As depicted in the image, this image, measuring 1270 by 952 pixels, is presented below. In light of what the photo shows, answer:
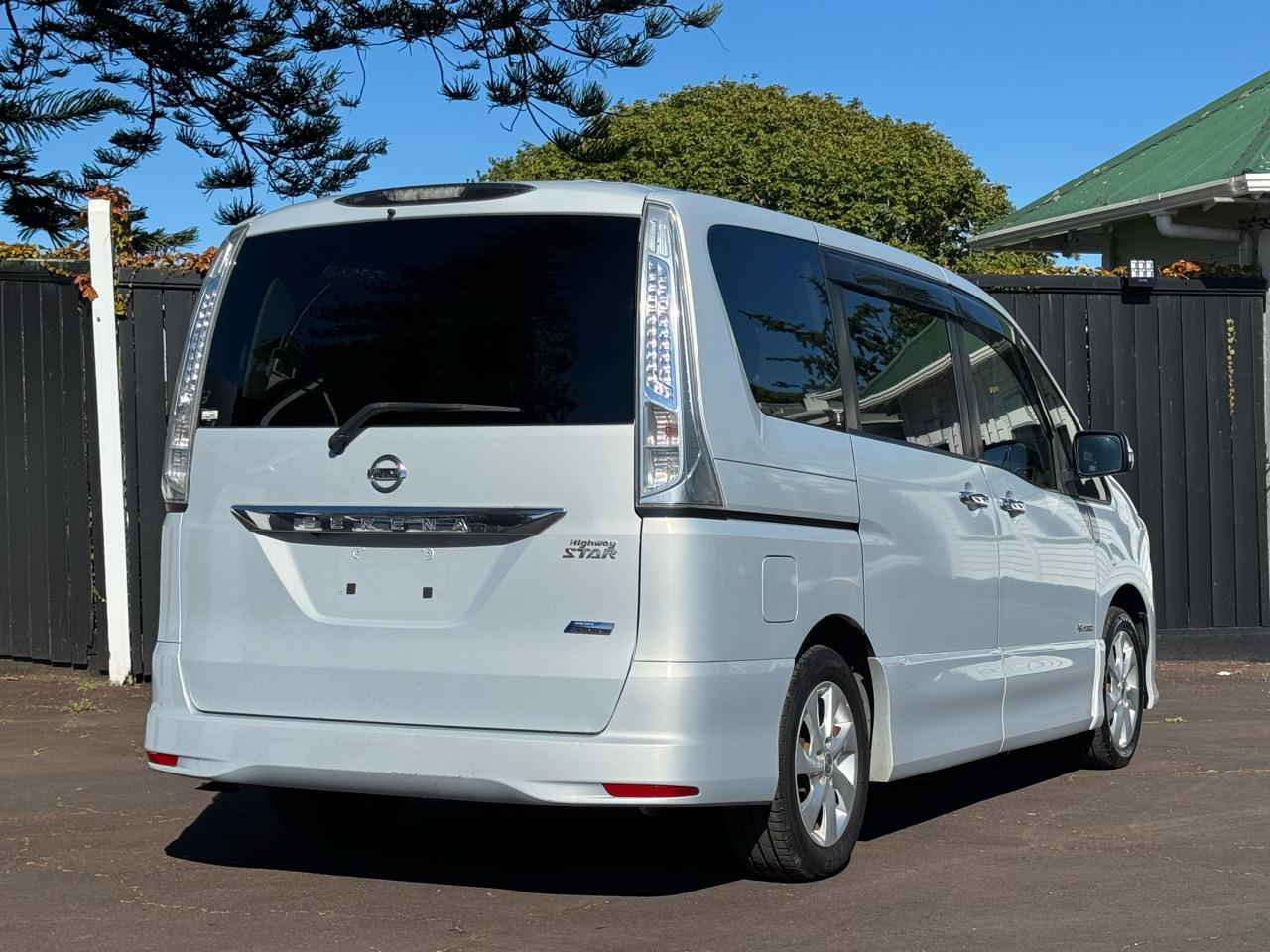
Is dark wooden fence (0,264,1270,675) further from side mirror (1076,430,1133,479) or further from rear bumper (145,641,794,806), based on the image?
rear bumper (145,641,794,806)

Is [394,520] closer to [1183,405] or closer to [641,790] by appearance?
[641,790]

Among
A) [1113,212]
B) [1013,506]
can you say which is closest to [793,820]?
[1013,506]

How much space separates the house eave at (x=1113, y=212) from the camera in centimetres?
1258

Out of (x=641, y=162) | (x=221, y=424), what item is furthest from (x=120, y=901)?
(x=641, y=162)

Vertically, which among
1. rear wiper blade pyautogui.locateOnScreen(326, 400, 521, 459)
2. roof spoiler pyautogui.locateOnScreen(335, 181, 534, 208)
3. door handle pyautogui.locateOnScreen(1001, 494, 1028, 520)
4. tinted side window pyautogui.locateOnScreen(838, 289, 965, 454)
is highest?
roof spoiler pyautogui.locateOnScreen(335, 181, 534, 208)

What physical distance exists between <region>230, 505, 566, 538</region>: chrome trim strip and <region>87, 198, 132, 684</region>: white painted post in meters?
5.26

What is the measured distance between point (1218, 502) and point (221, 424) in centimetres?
858

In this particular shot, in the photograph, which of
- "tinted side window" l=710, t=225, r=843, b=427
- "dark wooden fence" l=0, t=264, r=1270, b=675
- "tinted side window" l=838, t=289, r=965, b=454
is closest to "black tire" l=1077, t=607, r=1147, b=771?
"tinted side window" l=838, t=289, r=965, b=454

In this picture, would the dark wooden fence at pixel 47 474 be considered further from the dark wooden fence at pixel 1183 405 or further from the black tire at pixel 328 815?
the dark wooden fence at pixel 1183 405

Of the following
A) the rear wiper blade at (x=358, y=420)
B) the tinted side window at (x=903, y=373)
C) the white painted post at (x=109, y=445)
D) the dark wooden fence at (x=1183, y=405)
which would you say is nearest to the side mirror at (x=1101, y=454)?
the tinted side window at (x=903, y=373)

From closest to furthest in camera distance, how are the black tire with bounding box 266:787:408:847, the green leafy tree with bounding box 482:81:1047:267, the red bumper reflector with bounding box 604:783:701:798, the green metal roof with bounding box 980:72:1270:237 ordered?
the red bumper reflector with bounding box 604:783:701:798, the black tire with bounding box 266:787:408:847, the green metal roof with bounding box 980:72:1270:237, the green leafy tree with bounding box 482:81:1047:267

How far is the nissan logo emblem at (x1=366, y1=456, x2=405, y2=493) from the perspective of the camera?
5.07 m

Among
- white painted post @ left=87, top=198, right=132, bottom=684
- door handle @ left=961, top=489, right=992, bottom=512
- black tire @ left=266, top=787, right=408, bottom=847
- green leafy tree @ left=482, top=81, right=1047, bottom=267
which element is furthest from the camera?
green leafy tree @ left=482, top=81, right=1047, bottom=267

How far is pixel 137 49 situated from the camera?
46.8ft
